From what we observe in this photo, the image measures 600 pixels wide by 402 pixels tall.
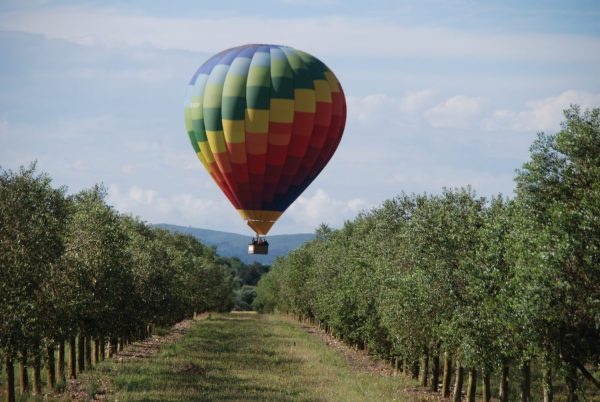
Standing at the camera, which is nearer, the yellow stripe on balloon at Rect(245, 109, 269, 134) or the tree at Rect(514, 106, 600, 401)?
the tree at Rect(514, 106, 600, 401)

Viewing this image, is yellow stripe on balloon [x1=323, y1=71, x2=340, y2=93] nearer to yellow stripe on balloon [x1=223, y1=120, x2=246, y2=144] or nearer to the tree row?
yellow stripe on balloon [x1=223, y1=120, x2=246, y2=144]

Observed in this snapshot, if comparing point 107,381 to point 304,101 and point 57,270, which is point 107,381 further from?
point 304,101

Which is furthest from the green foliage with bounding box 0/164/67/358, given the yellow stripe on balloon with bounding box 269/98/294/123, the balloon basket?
the balloon basket

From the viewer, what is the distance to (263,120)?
56656mm

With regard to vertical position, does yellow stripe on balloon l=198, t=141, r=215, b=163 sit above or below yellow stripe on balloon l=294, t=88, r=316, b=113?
below

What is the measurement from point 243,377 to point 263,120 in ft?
59.0

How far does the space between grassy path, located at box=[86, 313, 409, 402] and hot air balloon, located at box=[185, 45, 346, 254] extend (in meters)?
12.3

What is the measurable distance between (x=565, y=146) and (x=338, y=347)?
186 feet

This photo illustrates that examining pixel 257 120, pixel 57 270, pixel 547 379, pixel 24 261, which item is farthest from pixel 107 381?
pixel 547 379

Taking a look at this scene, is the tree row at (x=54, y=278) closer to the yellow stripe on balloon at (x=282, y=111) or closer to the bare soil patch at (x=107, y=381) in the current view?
the bare soil patch at (x=107, y=381)

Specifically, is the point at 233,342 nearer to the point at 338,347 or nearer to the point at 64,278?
the point at 338,347

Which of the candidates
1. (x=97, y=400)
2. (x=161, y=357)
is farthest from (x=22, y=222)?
(x=161, y=357)

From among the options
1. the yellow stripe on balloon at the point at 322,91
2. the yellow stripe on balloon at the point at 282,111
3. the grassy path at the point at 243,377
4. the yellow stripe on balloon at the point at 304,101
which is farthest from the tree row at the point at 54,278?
the yellow stripe on balloon at the point at 322,91

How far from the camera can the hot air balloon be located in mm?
56688
